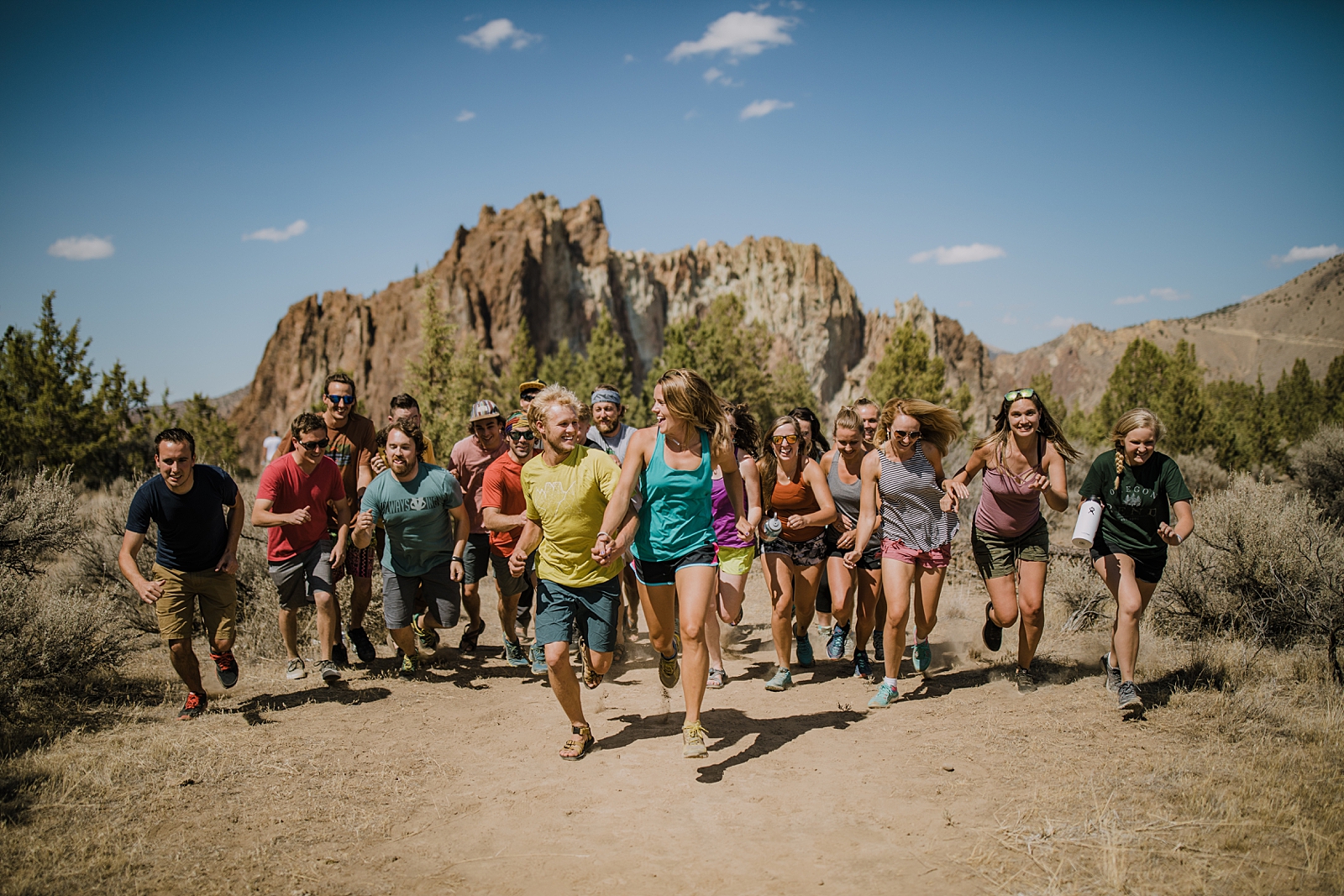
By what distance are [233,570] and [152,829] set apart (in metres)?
2.21

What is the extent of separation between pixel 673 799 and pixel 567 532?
1.56 m

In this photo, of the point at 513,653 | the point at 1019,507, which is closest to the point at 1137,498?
the point at 1019,507

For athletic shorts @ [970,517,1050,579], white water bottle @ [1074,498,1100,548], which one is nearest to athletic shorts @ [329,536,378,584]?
athletic shorts @ [970,517,1050,579]

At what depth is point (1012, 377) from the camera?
151500 millimetres

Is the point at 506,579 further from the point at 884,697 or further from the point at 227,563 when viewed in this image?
the point at 884,697

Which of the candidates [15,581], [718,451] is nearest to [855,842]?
[718,451]

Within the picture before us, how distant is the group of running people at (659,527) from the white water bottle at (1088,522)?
15cm

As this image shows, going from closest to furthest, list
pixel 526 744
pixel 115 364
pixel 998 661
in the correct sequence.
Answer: pixel 526 744 < pixel 998 661 < pixel 115 364

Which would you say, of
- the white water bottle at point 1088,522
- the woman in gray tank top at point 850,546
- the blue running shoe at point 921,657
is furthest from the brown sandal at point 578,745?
the white water bottle at point 1088,522

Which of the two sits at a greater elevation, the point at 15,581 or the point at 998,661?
the point at 15,581

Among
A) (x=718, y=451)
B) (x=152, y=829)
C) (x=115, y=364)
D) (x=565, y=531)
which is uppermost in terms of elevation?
(x=115, y=364)

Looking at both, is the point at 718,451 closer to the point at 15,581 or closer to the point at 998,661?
the point at 998,661

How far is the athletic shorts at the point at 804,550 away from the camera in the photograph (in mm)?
6109

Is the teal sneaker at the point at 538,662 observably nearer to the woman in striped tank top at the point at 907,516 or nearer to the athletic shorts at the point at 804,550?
the athletic shorts at the point at 804,550
